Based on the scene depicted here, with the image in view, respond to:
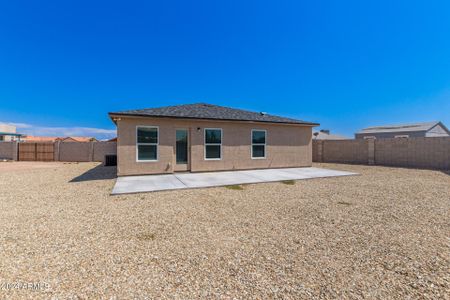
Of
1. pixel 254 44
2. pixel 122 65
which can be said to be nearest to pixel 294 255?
pixel 254 44

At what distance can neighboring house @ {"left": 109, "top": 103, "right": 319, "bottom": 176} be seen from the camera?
8430 mm

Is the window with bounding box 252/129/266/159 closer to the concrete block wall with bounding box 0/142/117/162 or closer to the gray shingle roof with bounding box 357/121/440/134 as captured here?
the concrete block wall with bounding box 0/142/117/162

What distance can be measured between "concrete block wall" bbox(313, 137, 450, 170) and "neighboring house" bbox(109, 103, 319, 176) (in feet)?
18.1

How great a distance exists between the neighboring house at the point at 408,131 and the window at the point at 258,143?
2656cm

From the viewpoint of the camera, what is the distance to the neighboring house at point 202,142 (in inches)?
332

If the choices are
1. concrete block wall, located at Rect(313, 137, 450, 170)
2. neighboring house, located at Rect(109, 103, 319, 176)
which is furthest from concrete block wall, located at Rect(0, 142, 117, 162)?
concrete block wall, located at Rect(313, 137, 450, 170)

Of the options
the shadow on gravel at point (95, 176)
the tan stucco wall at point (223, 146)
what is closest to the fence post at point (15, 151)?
the shadow on gravel at point (95, 176)

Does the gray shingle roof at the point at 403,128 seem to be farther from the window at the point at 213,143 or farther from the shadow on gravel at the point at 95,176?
the shadow on gravel at the point at 95,176

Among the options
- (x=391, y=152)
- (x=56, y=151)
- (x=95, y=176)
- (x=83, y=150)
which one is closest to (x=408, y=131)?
A: (x=391, y=152)

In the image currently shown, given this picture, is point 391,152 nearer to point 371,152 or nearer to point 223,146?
point 371,152

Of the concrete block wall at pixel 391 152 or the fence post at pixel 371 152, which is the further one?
the fence post at pixel 371 152

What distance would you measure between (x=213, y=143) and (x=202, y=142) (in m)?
0.58

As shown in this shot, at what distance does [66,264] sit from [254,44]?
15.8m

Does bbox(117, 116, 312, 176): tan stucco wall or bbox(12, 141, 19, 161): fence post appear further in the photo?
bbox(12, 141, 19, 161): fence post
